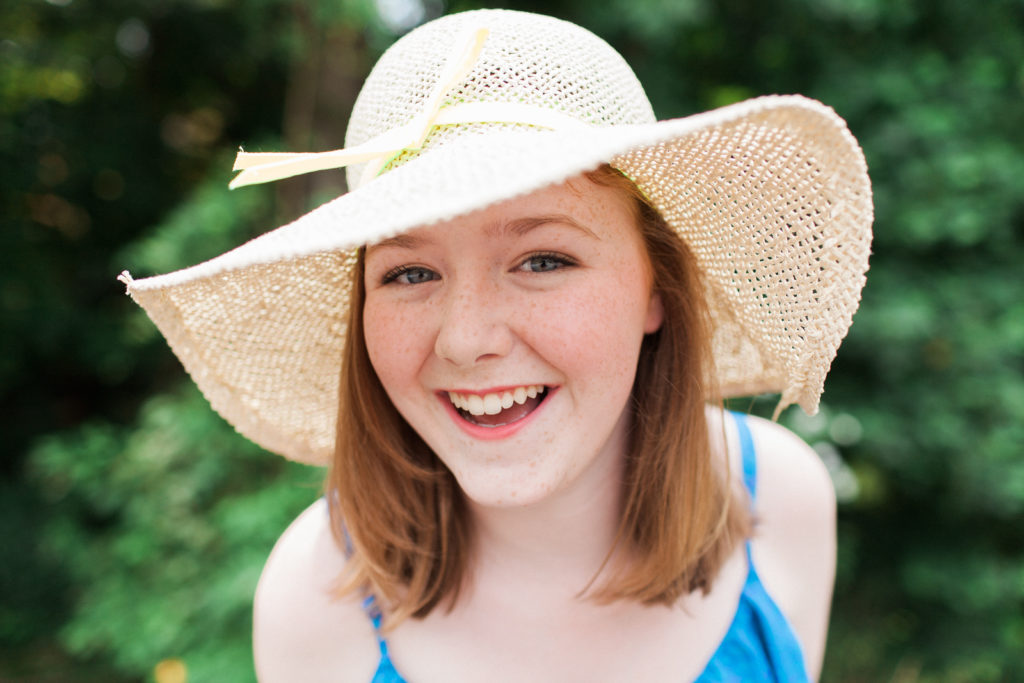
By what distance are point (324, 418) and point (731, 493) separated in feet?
2.96

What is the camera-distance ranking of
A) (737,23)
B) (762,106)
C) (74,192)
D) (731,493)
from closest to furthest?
1. (762,106)
2. (731,493)
3. (737,23)
4. (74,192)

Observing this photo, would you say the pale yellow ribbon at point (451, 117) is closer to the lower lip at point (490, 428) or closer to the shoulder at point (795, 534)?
the lower lip at point (490, 428)

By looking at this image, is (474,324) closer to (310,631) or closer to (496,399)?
(496,399)

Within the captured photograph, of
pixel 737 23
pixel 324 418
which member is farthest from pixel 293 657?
pixel 737 23

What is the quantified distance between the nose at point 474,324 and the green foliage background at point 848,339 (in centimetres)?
182

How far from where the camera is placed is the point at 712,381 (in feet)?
5.01

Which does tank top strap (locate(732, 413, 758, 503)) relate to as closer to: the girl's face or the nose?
the girl's face

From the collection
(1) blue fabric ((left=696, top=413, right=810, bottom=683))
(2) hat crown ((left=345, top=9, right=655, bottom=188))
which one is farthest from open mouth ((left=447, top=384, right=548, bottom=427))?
(1) blue fabric ((left=696, top=413, right=810, bottom=683))

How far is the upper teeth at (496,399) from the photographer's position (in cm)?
120

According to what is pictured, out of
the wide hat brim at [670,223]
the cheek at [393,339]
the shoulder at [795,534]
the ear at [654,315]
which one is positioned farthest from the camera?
the shoulder at [795,534]

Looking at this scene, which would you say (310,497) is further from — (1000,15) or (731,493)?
(1000,15)

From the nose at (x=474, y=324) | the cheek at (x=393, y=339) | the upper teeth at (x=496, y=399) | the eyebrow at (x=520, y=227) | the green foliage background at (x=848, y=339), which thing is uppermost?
the eyebrow at (x=520, y=227)

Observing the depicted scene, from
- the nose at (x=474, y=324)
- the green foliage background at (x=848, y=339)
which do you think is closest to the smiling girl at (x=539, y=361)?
the nose at (x=474, y=324)

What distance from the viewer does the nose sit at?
110cm
